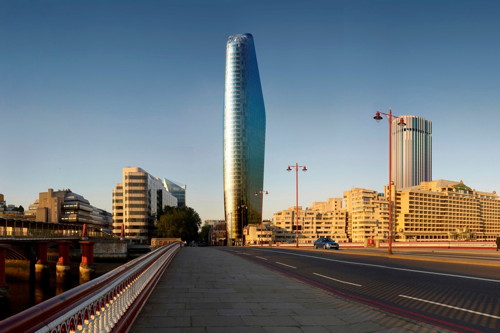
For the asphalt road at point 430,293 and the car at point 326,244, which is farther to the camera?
the car at point 326,244

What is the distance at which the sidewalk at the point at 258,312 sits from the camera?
7.99m

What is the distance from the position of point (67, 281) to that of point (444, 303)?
7128 cm

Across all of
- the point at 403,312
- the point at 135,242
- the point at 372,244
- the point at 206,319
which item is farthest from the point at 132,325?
the point at 135,242

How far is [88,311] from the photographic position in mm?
4875

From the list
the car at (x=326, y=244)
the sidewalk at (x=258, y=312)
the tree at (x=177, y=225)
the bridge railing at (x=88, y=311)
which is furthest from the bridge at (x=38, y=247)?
the tree at (x=177, y=225)

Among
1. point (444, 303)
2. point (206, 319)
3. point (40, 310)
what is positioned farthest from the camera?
point (444, 303)

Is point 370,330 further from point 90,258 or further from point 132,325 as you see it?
point 90,258

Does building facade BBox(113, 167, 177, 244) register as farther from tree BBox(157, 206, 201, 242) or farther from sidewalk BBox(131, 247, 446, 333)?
sidewalk BBox(131, 247, 446, 333)

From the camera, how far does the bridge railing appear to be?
315cm

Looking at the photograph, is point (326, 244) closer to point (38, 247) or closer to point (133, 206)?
point (38, 247)

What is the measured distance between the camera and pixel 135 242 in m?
169

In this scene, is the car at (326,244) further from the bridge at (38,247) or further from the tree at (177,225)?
the tree at (177,225)

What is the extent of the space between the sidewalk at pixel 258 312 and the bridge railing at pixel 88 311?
2.30 feet

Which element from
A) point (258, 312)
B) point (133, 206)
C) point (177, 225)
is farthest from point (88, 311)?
point (133, 206)
